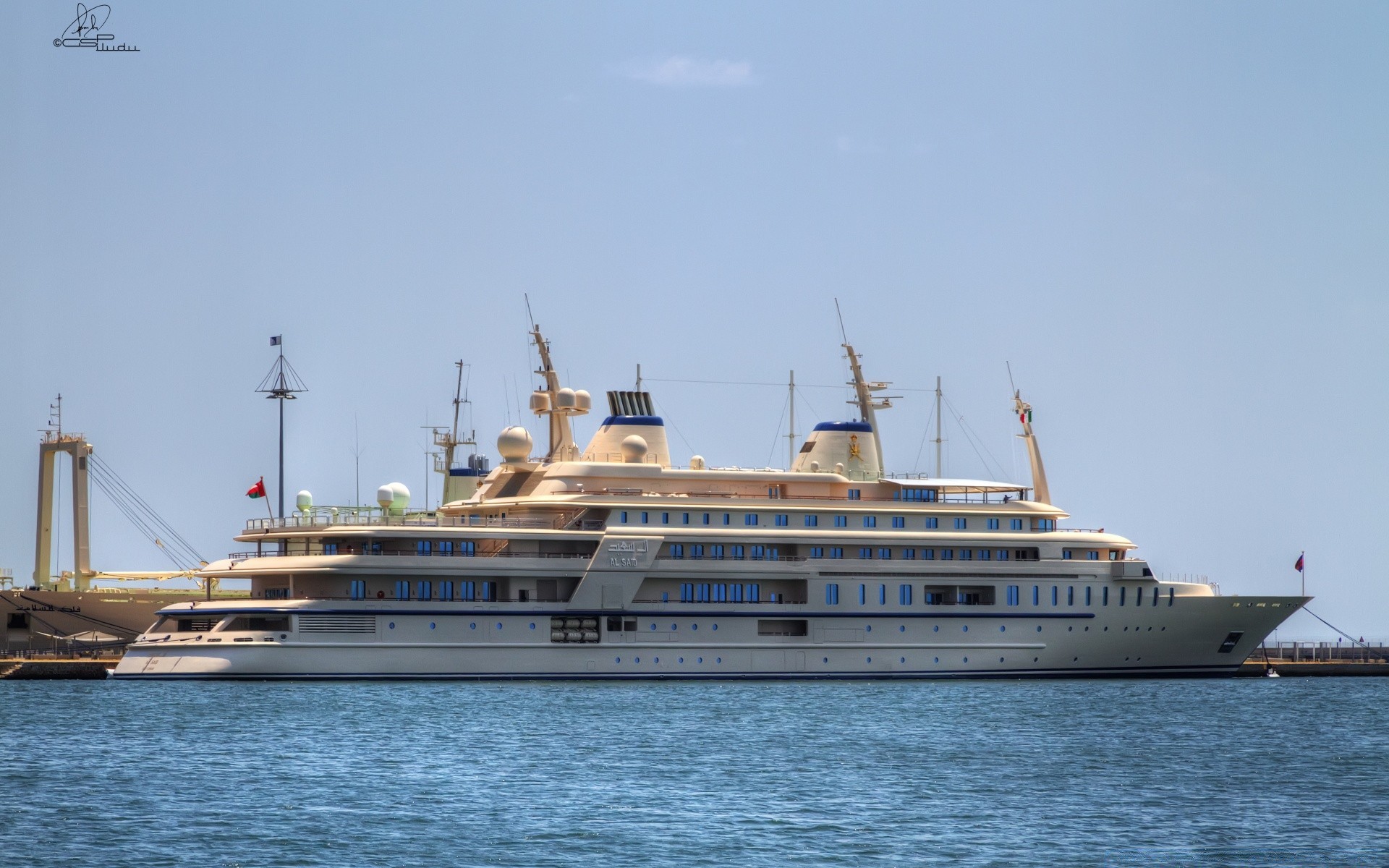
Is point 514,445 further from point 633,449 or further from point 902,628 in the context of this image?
A: point 902,628

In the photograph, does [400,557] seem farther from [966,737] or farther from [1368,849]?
[1368,849]

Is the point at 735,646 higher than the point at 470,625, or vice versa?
the point at 470,625

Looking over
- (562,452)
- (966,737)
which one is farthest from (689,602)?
(966,737)

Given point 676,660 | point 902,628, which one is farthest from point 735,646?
point 902,628

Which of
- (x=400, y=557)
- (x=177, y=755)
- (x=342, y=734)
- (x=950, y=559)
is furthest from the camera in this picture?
(x=950, y=559)

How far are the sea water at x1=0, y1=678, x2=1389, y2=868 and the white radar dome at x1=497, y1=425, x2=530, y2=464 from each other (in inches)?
297

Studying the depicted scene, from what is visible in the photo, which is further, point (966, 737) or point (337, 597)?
point (337, 597)

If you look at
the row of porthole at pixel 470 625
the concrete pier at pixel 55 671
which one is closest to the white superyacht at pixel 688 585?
the row of porthole at pixel 470 625

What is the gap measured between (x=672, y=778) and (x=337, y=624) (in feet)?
61.4

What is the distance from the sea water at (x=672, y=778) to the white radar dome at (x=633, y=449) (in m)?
7.15

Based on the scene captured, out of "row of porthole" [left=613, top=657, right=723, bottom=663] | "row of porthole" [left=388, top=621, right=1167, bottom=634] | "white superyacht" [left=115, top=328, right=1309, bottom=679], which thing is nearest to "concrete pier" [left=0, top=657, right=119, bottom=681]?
"white superyacht" [left=115, top=328, right=1309, bottom=679]

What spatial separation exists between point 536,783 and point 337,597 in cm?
1907

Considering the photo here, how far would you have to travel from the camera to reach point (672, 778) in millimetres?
33844

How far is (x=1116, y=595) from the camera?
55.9 meters
